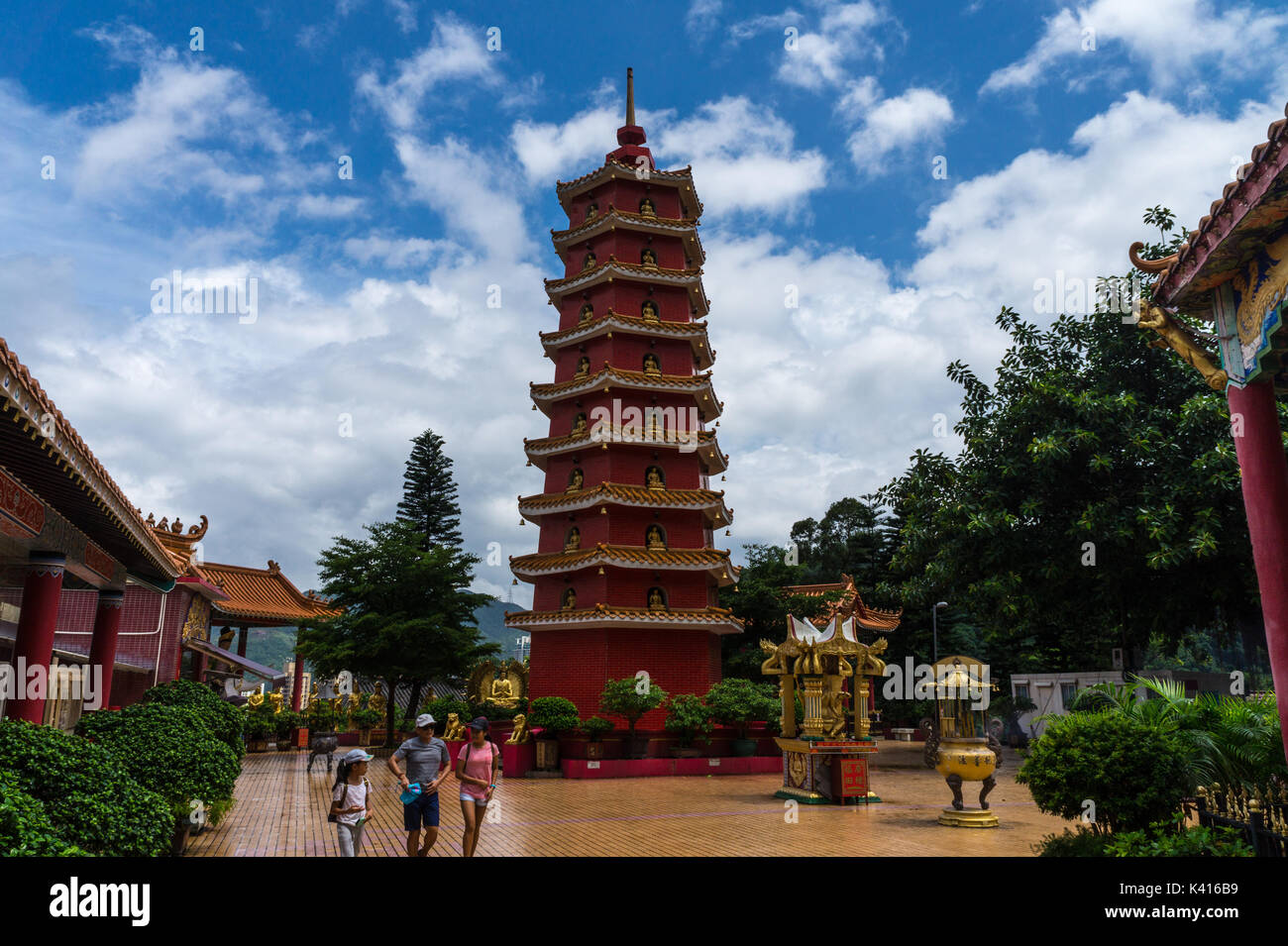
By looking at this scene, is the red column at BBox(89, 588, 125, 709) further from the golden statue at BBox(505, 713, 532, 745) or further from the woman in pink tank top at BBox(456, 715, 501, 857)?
the woman in pink tank top at BBox(456, 715, 501, 857)

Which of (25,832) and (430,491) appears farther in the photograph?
(430,491)

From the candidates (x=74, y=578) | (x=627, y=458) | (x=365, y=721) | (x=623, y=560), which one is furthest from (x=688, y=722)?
(x=365, y=721)

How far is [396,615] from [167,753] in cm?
1714

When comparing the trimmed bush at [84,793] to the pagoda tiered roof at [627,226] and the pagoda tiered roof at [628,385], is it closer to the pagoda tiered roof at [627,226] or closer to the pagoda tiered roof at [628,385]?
the pagoda tiered roof at [628,385]

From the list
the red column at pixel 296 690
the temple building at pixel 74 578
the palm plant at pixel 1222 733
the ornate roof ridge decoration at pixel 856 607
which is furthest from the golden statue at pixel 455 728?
the palm plant at pixel 1222 733

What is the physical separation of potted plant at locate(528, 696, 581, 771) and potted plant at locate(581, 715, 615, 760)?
43cm

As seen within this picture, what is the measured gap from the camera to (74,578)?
15.3 meters

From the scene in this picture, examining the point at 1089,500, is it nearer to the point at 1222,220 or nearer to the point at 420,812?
the point at 1222,220

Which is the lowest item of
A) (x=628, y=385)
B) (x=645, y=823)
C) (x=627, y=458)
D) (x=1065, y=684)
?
(x=645, y=823)

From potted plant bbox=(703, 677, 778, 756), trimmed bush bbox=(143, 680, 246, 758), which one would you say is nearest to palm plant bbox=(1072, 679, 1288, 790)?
trimmed bush bbox=(143, 680, 246, 758)

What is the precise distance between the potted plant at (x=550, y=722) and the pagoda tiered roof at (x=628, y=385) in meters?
9.66
